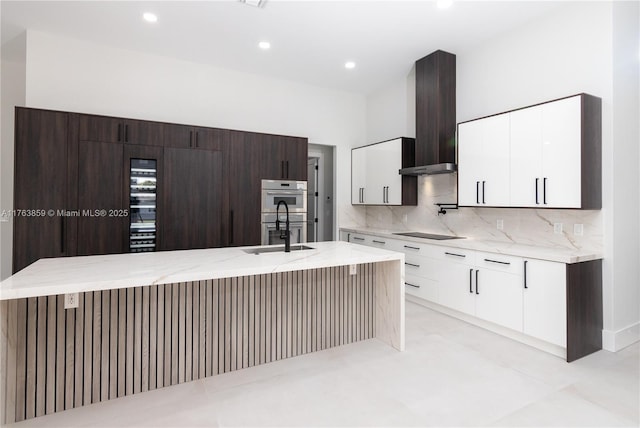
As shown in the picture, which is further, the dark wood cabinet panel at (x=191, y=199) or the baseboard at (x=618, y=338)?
the dark wood cabinet panel at (x=191, y=199)

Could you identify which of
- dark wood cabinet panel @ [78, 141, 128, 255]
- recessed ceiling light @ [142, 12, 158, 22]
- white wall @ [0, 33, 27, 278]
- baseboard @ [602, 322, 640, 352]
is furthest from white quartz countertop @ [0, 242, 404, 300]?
white wall @ [0, 33, 27, 278]

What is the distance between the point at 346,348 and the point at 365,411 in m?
0.86

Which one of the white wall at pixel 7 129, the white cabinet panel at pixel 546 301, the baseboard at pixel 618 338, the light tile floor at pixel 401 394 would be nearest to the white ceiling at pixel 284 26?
the white wall at pixel 7 129

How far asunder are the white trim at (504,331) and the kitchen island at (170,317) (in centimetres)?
111

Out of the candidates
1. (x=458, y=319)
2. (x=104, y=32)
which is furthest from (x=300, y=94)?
(x=458, y=319)

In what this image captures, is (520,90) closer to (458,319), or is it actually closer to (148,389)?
(458,319)

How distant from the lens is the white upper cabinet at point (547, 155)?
9.00 feet

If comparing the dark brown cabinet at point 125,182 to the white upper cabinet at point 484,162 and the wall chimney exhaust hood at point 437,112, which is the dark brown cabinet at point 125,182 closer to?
the wall chimney exhaust hood at point 437,112

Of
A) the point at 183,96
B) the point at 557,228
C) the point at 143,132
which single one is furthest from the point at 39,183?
the point at 557,228

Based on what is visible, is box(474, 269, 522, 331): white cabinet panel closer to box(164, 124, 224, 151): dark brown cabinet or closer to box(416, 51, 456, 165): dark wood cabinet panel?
box(416, 51, 456, 165): dark wood cabinet panel

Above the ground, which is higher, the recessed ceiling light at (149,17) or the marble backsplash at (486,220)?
the recessed ceiling light at (149,17)

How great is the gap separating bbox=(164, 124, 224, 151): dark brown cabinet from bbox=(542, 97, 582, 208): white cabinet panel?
346 centimetres

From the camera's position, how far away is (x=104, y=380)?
6.72 feet

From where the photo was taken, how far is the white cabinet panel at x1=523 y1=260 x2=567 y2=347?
2.63 meters
